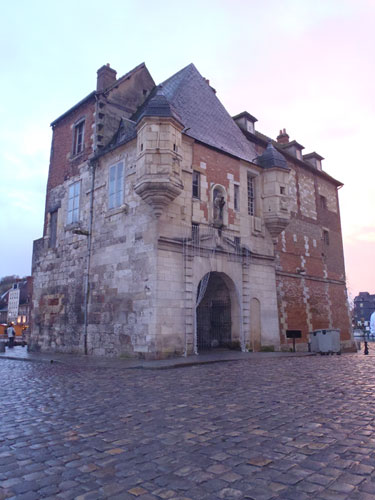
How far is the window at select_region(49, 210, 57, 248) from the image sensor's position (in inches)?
744

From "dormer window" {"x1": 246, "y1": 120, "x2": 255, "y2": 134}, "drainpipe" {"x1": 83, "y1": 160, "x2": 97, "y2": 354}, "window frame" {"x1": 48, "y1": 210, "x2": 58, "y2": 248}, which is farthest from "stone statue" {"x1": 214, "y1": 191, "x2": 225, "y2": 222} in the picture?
"window frame" {"x1": 48, "y1": 210, "x2": 58, "y2": 248}

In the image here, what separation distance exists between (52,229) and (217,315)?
940 centimetres

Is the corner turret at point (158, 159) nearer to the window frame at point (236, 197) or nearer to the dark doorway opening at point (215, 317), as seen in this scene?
the window frame at point (236, 197)

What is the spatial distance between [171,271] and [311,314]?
456 inches

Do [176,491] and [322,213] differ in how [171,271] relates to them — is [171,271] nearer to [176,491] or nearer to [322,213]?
[176,491]

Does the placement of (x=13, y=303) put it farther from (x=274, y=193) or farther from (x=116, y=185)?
(x=274, y=193)

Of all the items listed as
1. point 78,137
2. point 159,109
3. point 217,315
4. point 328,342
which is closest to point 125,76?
point 78,137

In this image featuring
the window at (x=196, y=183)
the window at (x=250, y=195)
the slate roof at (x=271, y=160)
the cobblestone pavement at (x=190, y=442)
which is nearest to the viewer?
the cobblestone pavement at (x=190, y=442)

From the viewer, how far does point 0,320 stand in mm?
70250

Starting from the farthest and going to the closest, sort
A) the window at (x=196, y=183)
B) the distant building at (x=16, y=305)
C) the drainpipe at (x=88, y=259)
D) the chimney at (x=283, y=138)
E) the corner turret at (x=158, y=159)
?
1. the distant building at (x=16, y=305)
2. the chimney at (x=283, y=138)
3. the drainpipe at (x=88, y=259)
4. the window at (x=196, y=183)
5. the corner turret at (x=158, y=159)

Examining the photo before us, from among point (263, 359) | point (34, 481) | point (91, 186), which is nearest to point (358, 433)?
point (34, 481)

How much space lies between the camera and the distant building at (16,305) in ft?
227

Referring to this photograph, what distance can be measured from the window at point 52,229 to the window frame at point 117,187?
4973 millimetres

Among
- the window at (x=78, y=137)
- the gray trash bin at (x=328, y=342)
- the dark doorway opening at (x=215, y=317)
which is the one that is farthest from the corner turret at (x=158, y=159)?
the gray trash bin at (x=328, y=342)
